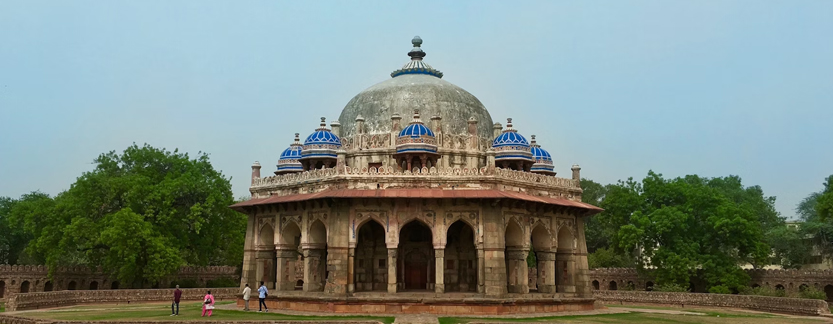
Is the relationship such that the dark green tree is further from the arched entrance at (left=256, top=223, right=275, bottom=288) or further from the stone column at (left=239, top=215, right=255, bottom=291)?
the stone column at (left=239, top=215, right=255, bottom=291)

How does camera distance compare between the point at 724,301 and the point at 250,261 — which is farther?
the point at 724,301

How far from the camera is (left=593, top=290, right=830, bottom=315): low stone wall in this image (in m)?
29.7

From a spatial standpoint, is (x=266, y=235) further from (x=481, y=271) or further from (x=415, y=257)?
(x=481, y=271)

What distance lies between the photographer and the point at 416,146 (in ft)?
93.6

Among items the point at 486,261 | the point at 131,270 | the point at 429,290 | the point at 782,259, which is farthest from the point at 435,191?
the point at 782,259

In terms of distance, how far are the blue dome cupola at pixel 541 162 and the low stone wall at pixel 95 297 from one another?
14.6 m

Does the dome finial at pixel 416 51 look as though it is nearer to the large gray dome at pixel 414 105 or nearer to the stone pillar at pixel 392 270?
the large gray dome at pixel 414 105

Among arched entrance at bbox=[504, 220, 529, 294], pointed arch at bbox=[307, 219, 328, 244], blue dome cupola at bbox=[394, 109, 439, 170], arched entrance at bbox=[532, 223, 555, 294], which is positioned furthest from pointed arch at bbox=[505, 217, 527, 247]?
pointed arch at bbox=[307, 219, 328, 244]

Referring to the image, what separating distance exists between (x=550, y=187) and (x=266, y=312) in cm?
1251

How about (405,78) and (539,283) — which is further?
(405,78)

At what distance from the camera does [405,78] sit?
34375mm

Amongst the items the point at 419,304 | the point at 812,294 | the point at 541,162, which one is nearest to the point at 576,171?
the point at 541,162

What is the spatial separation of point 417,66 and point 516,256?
10901 millimetres

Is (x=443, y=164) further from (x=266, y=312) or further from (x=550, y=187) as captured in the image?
(x=266, y=312)
